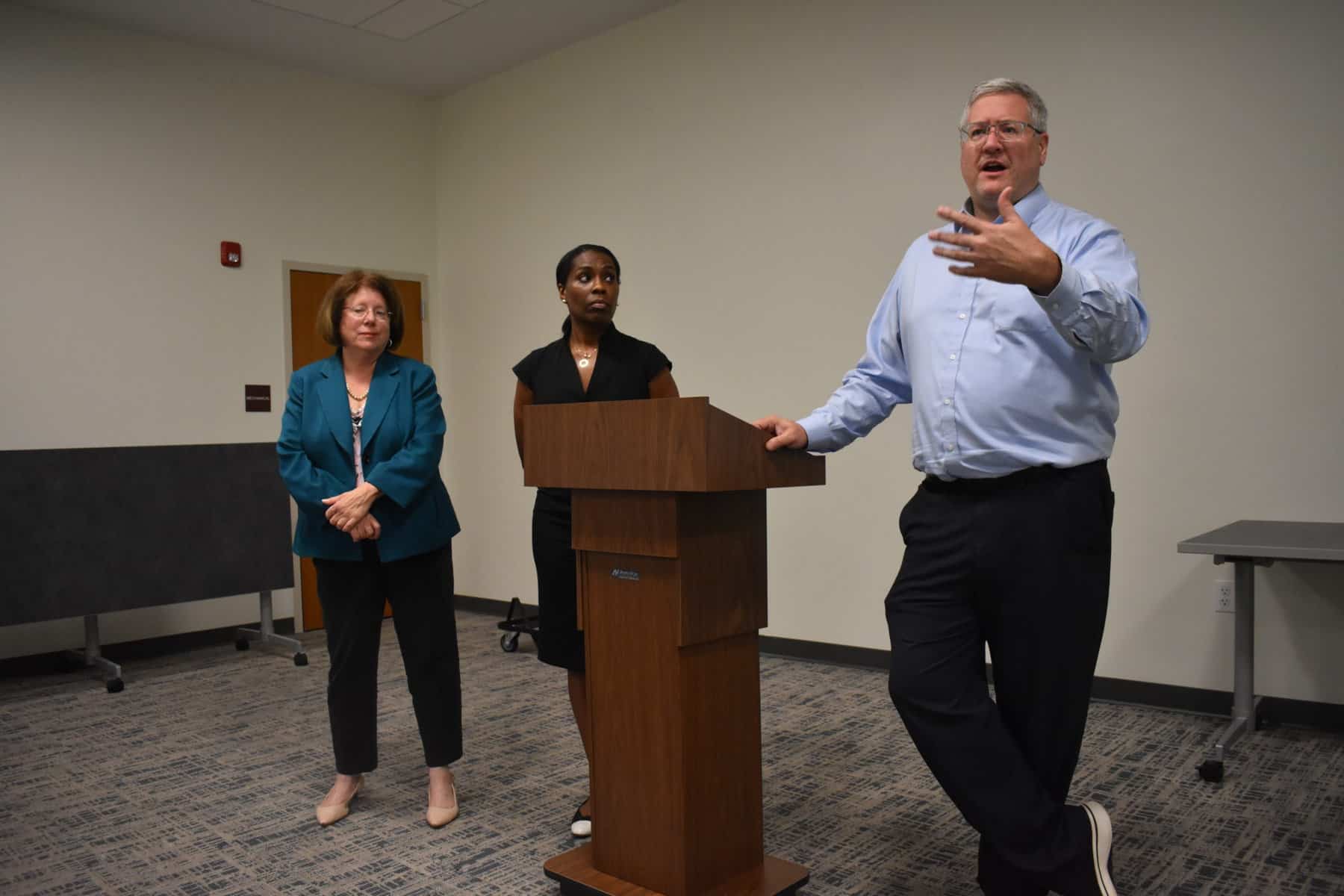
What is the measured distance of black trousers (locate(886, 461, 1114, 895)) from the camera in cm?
A: 169

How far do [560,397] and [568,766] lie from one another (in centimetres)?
125

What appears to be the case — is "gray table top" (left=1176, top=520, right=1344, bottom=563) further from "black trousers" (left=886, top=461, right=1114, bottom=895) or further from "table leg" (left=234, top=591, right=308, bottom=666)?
"table leg" (left=234, top=591, right=308, bottom=666)

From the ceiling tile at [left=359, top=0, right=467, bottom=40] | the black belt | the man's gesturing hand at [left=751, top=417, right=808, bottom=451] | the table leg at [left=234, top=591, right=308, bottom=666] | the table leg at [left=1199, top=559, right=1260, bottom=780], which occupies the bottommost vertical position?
the table leg at [left=234, top=591, right=308, bottom=666]

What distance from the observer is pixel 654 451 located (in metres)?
1.82

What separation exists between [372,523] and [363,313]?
0.57 metres

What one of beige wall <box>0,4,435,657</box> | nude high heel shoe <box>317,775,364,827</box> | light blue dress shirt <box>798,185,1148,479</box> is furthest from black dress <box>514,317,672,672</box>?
beige wall <box>0,4,435,657</box>

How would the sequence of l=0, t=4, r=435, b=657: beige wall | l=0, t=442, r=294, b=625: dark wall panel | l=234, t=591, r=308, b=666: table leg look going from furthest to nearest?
l=234, t=591, r=308, b=666: table leg
l=0, t=4, r=435, b=657: beige wall
l=0, t=442, r=294, b=625: dark wall panel

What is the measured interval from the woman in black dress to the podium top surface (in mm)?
402

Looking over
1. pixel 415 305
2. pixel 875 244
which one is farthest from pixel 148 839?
pixel 415 305

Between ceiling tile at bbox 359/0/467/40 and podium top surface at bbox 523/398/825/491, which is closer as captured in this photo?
podium top surface at bbox 523/398/825/491

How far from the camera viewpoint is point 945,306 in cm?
181

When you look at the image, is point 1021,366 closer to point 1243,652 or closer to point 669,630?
point 669,630

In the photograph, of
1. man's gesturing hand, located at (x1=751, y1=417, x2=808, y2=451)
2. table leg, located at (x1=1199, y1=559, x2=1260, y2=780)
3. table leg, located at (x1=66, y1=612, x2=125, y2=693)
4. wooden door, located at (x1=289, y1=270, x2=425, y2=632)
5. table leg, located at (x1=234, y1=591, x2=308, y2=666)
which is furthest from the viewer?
wooden door, located at (x1=289, y1=270, x2=425, y2=632)

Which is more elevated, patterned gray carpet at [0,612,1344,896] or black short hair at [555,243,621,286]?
black short hair at [555,243,621,286]
